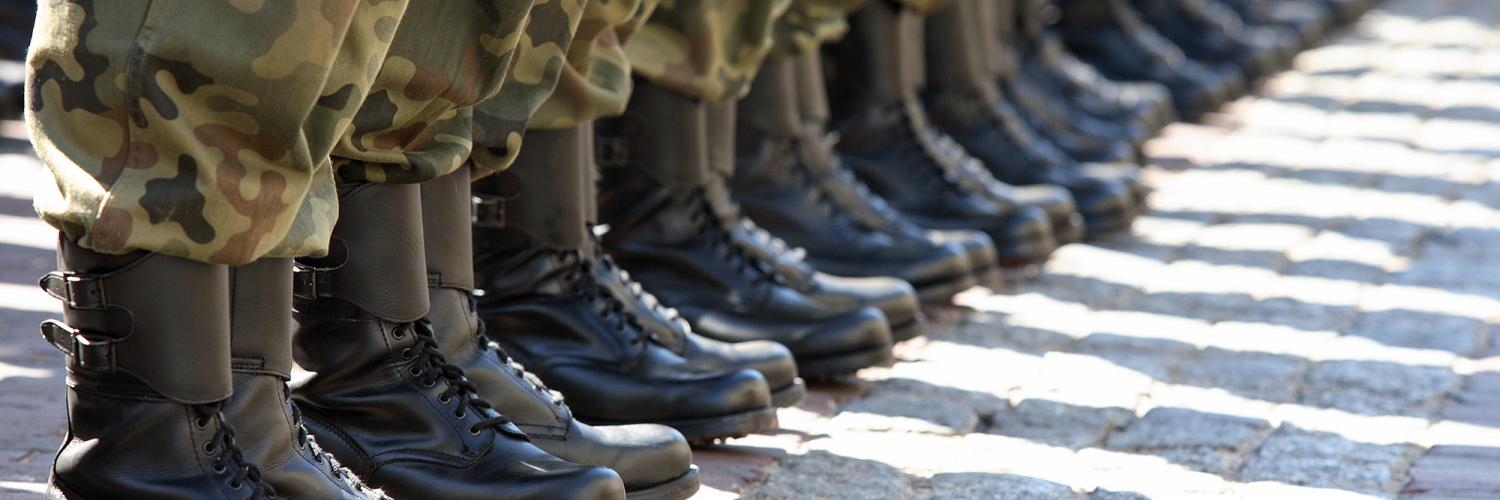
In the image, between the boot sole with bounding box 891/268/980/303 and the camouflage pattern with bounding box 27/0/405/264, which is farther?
the boot sole with bounding box 891/268/980/303

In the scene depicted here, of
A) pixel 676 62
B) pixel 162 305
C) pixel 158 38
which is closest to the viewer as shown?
pixel 158 38

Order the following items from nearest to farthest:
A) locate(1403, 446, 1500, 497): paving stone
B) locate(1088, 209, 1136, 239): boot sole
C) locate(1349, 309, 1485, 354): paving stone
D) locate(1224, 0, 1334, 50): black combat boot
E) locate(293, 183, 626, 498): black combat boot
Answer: locate(293, 183, 626, 498): black combat boot
locate(1403, 446, 1500, 497): paving stone
locate(1349, 309, 1485, 354): paving stone
locate(1088, 209, 1136, 239): boot sole
locate(1224, 0, 1334, 50): black combat boot

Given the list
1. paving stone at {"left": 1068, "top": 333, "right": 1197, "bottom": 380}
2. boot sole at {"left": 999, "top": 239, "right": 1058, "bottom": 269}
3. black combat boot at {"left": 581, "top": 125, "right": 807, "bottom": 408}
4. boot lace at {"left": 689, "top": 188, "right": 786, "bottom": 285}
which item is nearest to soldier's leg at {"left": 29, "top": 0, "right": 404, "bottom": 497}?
black combat boot at {"left": 581, "top": 125, "right": 807, "bottom": 408}

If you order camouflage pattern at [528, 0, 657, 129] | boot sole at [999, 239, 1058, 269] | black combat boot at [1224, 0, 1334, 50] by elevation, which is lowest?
boot sole at [999, 239, 1058, 269]

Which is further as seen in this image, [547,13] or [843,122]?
[843,122]

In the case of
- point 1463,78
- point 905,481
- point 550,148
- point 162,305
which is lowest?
point 905,481

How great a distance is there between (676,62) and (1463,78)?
4855 mm

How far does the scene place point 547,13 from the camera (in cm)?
207

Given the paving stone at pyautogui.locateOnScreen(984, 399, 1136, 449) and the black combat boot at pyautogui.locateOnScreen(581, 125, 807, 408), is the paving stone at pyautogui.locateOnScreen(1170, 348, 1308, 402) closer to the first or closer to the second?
the paving stone at pyautogui.locateOnScreen(984, 399, 1136, 449)

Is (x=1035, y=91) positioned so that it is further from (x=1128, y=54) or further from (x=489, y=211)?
(x=489, y=211)

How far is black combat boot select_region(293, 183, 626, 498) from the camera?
195cm

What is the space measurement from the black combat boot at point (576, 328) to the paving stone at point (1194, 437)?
1.65 ft

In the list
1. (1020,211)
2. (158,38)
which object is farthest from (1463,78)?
(158,38)

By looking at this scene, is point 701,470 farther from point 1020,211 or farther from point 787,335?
point 1020,211
